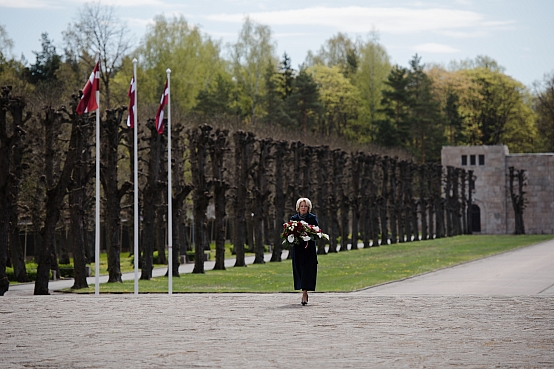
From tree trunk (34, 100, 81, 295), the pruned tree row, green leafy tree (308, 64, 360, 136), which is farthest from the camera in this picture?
green leafy tree (308, 64, 360, 136)

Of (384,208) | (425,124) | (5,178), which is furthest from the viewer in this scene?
(425,124)

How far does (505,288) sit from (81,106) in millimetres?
13453

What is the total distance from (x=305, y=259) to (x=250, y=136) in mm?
32825

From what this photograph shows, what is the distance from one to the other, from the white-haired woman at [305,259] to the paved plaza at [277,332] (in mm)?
504

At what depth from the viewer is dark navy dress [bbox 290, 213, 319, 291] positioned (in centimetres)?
1847

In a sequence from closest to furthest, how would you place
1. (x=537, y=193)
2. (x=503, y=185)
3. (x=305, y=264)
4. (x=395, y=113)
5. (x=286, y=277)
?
(x=305, y=264), (x=286, y=277), (x=503, y=185), (x=537, y=193), (x=395, y=113)

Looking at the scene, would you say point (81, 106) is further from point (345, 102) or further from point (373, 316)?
point (345, 102)

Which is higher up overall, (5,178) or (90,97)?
(90,97)

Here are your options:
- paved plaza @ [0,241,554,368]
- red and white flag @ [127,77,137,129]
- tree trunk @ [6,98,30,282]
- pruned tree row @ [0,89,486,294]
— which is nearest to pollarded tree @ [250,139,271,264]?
pruned tree row @ [0,89,486,294]

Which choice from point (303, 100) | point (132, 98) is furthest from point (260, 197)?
point (303, 100)

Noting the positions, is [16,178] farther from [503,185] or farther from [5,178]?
[503,185]

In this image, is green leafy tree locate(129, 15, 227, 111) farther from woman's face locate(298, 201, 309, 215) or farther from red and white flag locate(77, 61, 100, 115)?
woman's face locate(298, 201, 309, 215)

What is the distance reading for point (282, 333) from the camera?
1409 centimetres

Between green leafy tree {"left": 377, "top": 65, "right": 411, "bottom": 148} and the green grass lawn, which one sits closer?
the green grass lawn
